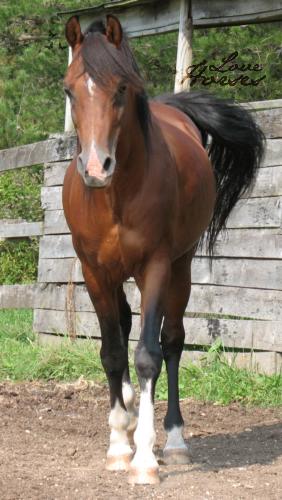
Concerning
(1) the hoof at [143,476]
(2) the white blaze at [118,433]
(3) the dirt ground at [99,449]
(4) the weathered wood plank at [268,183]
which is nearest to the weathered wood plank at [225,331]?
(3) the dirt ground at [99,449]

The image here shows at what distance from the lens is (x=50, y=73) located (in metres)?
16.4

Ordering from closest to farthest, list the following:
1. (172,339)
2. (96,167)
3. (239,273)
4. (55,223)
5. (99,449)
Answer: (96,167) < (99,449) < (172,339) < (239,273) < (55,223)

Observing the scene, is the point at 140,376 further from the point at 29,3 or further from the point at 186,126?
the point at 29,3

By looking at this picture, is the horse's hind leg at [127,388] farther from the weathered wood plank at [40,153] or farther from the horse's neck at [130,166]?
the weathered wood plank at [40,153]

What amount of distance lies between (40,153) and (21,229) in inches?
29.8

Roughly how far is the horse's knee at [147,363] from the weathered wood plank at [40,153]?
4.00 meters

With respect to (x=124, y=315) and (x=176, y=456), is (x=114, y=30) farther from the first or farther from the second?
(x=176, y=456)

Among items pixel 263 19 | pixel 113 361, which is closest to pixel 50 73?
pixel 263 19

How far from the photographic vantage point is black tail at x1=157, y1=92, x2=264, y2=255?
5859mm

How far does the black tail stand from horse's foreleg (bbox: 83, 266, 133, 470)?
154 cm

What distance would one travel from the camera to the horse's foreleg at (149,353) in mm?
4195

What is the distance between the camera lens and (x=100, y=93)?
158 inches

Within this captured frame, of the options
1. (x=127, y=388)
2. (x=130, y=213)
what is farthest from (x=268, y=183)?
(x=130, y=213)

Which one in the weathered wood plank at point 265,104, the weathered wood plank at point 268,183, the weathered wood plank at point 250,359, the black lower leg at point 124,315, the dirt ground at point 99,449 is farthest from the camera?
the weathered wood plank at point 265,104
